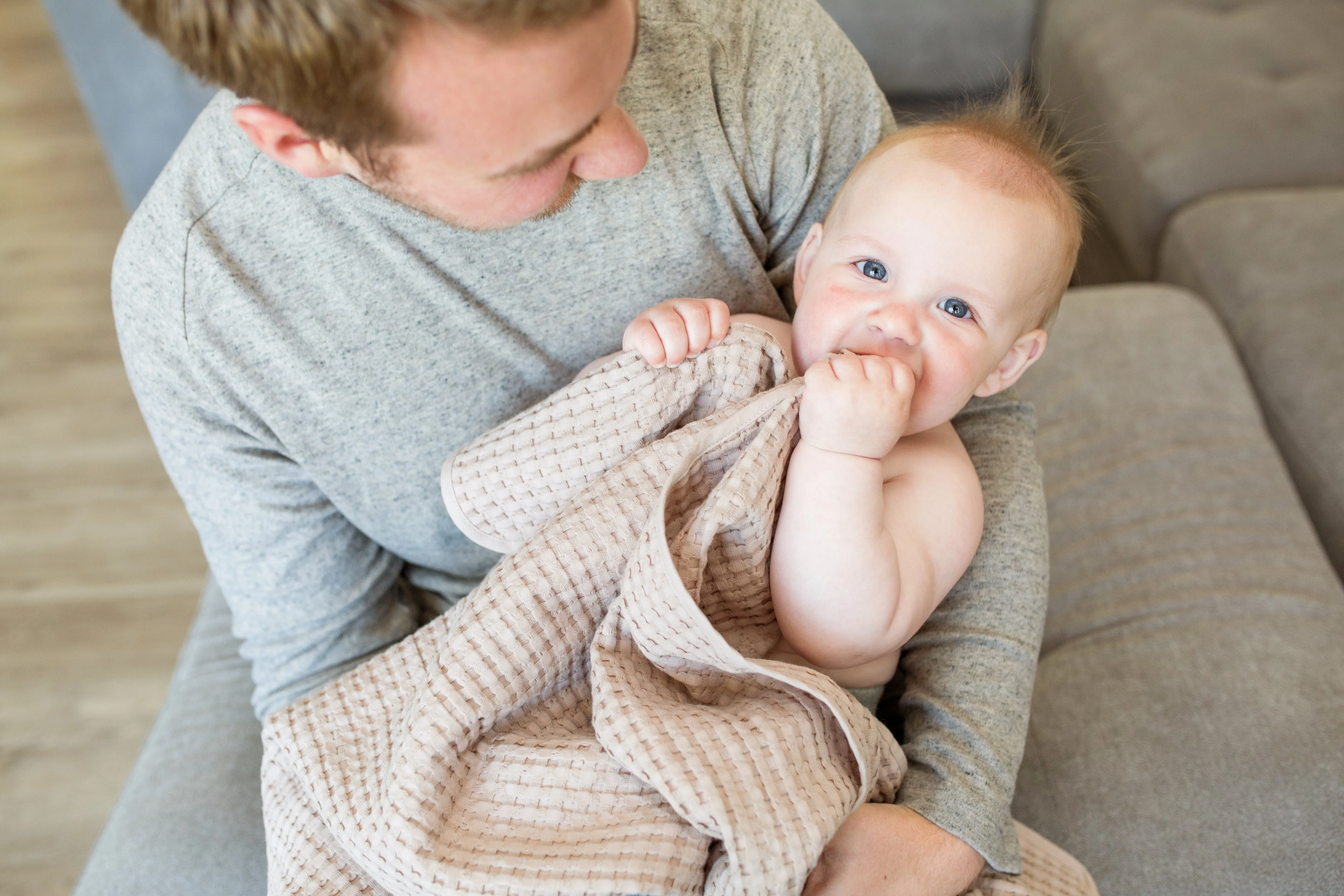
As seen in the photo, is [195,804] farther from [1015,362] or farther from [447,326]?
[1015,362]

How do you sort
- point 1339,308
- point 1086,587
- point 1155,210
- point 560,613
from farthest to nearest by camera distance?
point 1155,210, point 1339,308, point 1086,587, point 560,613

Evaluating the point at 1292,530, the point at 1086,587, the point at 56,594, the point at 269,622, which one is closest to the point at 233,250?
the point at 269,622

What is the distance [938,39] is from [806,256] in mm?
1581

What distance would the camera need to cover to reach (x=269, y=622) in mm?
1026

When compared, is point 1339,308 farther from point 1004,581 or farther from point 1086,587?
point 1004,581

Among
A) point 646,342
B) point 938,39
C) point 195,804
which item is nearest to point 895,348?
point 646,342

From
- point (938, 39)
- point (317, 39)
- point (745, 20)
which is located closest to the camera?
point (317, 39)

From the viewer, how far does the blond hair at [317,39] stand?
611mm

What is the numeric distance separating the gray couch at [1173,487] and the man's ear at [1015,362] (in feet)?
1.32

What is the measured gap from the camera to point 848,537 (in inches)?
32.1

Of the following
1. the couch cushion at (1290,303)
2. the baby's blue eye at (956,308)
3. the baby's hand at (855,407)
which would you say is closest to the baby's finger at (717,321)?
the baby's hand at (855,407)

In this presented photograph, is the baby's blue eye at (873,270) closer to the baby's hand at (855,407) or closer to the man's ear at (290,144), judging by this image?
the baby's hand at (855,407)

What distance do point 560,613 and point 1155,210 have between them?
1638mm

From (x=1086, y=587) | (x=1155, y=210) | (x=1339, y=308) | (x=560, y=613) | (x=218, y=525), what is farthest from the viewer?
(x=1155, y=210)
